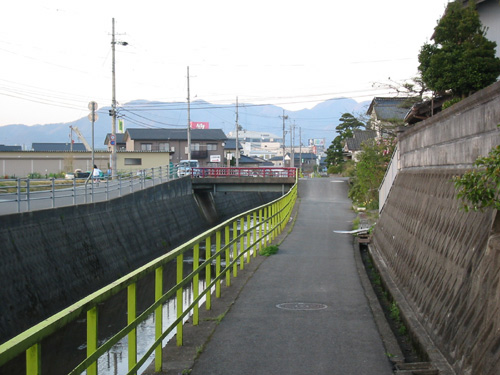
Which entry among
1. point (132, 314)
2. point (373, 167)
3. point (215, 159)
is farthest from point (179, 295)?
point (215, 159)

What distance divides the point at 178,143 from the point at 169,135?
1784 millimetres

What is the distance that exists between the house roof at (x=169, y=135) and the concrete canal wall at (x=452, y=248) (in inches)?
2773

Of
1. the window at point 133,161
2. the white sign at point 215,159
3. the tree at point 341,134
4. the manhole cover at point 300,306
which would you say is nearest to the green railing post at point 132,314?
the manhole cover at point 300,306

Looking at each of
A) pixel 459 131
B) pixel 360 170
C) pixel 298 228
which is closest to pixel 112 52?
pixel 360 170

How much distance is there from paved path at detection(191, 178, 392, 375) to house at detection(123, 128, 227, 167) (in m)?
66.7

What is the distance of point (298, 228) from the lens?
2341cm

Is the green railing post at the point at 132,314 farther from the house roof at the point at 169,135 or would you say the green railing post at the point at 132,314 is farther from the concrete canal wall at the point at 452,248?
the house roof at the point at 169,135

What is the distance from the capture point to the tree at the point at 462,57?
61.6ft

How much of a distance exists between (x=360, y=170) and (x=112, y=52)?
65.4ft

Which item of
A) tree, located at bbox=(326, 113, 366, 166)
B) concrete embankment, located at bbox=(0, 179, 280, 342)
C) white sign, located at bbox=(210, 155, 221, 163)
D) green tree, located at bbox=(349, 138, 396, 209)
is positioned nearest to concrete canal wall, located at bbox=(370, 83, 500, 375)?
concrete embankment, located at bbox=(0, 179, 280, 342)

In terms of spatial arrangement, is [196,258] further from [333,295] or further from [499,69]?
[499,69]

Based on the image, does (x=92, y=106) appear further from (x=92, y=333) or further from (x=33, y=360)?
(x=33, y=360)

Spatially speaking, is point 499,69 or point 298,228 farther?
point 298,228

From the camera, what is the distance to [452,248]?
795 cm
